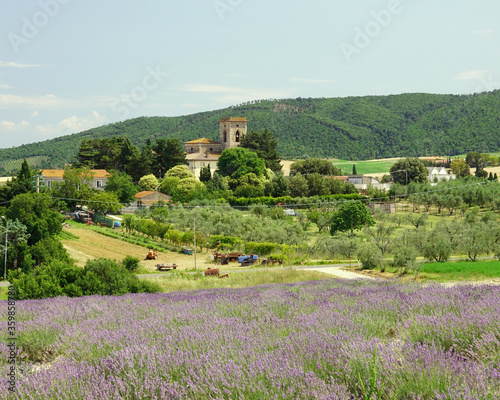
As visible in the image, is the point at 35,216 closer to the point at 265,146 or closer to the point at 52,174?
the point at 52,174

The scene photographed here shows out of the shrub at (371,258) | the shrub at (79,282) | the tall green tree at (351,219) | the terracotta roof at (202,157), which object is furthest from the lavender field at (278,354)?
the terracotta roof at (202,157)

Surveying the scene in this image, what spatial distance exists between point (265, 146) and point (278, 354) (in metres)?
90.6

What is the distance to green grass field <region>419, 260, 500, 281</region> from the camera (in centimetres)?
1989

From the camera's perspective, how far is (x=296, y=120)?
616 feet

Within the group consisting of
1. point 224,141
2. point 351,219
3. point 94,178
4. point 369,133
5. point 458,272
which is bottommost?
point 351,219

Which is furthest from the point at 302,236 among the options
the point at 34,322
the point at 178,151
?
the point at 178,151

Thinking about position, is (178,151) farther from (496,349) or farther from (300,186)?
(496,349)

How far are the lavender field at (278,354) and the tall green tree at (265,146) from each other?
85.6 meters

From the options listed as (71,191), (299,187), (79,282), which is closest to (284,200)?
(299,187)

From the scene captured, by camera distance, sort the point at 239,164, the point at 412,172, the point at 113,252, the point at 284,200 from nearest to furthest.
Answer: the point at 113,252
the point at 284,200
the point at 239,164
the point at 412,172

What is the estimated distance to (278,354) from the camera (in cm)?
412

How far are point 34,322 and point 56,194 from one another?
50698 mm

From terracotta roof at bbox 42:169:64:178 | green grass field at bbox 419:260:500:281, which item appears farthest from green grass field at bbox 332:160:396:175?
green grass field at bbox 419:260:500:281

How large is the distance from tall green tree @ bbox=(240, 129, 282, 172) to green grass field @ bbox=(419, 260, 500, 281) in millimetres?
67836
